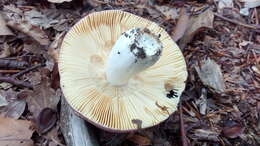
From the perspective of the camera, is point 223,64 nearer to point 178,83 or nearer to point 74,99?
point 178,83

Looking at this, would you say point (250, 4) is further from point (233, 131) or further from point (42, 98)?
point (42, 98)

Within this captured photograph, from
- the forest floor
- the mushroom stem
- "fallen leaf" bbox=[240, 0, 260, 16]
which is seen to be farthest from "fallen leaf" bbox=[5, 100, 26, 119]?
"fallen leaf" bbox=[240, 0, 260, 16]

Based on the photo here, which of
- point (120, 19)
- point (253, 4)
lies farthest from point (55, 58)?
point (253, 4)

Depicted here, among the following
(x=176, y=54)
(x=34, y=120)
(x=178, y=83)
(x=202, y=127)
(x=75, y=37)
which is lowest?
(x=202, y=127)

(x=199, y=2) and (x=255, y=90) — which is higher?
(x=199, y=2)

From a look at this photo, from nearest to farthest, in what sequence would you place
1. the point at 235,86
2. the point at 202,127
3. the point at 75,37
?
the point at 75,37 < the point at 202,127 < the point at 235,86

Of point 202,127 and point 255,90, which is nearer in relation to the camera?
Answer: point 202,127

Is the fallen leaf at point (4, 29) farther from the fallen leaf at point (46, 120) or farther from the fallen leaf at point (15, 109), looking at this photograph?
the fallen leaf at point (46, 120)
